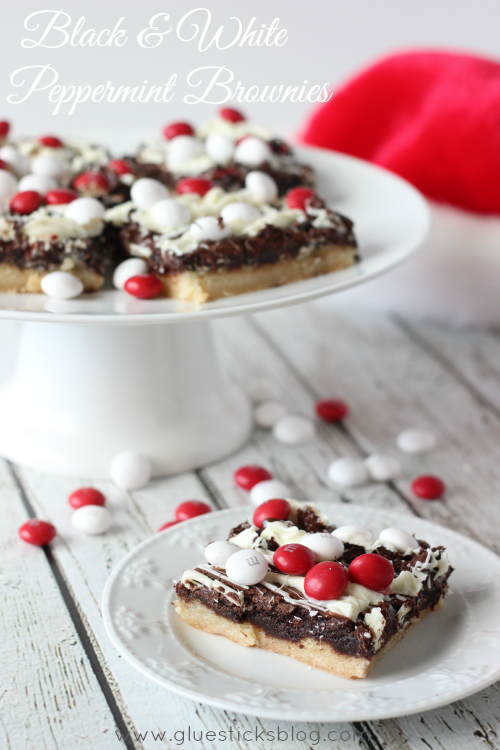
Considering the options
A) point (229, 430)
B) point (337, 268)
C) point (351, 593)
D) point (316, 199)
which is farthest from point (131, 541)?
point (316, 199)

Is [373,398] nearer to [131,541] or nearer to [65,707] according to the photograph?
[131,541]

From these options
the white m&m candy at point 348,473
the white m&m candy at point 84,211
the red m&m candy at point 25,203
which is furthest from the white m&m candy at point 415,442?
the red m&m candy at point 25,203

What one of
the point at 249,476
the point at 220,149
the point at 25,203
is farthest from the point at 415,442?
the point at 25,203

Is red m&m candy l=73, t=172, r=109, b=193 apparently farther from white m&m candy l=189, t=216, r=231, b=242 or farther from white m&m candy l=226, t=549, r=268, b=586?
white m&m candy l=226, t=549, r=268, b=586

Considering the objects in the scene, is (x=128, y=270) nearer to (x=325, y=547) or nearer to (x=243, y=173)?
(x=243, y=173)

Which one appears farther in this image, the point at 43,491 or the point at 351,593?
the point at 43,491
